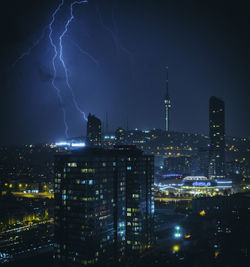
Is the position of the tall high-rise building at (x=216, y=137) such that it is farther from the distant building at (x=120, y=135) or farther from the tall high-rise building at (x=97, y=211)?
the tall high-rise building at (x=97, y=211)

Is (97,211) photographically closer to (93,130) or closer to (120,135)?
(93,130)

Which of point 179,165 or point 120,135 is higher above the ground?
point 120,135

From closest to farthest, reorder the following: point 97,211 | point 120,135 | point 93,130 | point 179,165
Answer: point 97,211 < point 93,130 < point 179,165 < point 120,135

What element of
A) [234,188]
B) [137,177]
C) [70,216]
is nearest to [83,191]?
[70,216]

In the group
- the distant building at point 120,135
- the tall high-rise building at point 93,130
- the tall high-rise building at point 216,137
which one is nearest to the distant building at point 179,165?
the tall high-rise building at point 216,137

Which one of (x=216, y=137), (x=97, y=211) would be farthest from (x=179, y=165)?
(x=97, y=211)

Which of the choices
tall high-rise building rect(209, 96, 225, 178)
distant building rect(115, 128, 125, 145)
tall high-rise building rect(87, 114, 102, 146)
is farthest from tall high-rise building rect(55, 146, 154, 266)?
distant building rect(115, 128, 125, 145)
